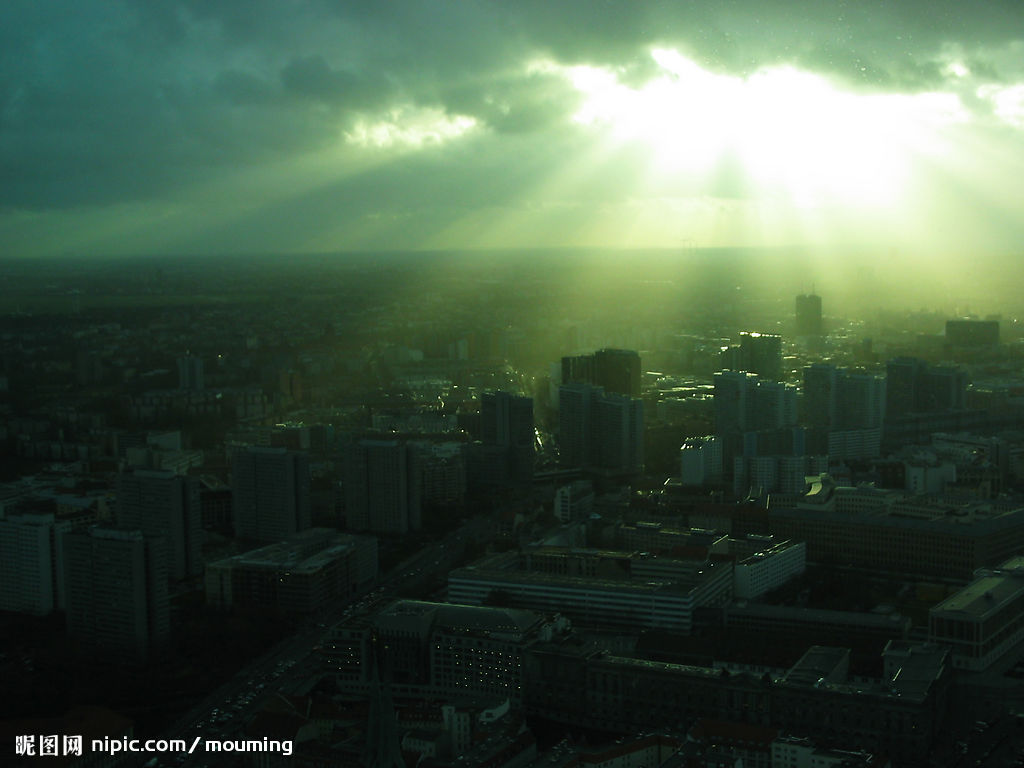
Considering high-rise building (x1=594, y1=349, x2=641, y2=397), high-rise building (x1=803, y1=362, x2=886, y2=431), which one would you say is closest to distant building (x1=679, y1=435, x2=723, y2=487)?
high-rise building (x1=803, y1=362, x2=886, y2=431)

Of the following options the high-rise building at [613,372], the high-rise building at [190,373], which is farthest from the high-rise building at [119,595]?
the high-rise building at [613,372]

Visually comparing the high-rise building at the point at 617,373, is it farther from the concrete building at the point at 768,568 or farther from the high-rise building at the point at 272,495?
the concrete building at the point at 768,568

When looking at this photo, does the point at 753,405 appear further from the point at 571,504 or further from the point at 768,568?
the point at 768,568

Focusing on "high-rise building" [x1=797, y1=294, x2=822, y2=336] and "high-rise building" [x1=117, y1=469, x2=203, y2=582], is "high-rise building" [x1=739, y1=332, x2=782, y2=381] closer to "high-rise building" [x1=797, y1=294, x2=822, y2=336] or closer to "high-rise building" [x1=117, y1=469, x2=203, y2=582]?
"high-rise building" [x1=797, y1=294, x2=822, y2=336]

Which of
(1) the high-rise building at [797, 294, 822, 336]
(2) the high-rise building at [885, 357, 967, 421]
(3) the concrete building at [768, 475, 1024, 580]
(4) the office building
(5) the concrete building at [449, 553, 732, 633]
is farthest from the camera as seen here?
(1) the high-rise building at [797, 294, 822, 336]

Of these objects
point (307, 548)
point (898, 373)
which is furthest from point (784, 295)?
→ point (307, 548)

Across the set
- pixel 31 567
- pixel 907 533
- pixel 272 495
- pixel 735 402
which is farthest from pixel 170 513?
pixel 735 402
